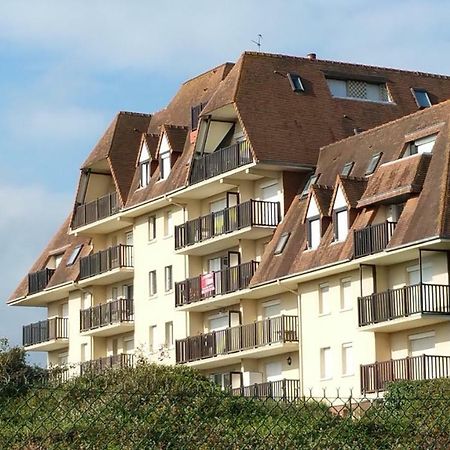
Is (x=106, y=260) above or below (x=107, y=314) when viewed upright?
above

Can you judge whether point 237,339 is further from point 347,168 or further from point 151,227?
A: point 151,227

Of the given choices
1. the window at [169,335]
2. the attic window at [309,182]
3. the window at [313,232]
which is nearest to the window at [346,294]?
the window at [313,232]

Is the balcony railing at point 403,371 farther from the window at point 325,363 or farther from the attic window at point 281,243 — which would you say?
the attic window at point 281,243

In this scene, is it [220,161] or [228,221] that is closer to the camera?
[228,221]

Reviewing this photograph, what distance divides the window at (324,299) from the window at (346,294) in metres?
1.03

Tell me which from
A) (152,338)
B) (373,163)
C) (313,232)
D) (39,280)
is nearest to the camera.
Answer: (373,163)

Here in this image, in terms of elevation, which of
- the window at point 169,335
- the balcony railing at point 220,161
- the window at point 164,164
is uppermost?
the window at point 164,164

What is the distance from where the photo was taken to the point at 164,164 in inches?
2936

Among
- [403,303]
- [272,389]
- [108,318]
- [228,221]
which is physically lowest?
[272,389]

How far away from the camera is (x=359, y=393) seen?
60.0m

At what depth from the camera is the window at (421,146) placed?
5957 centimetres

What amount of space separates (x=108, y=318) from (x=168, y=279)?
529cm

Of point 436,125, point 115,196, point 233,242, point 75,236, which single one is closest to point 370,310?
point 436,125

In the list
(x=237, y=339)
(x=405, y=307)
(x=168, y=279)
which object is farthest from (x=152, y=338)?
(x=405, y=307)
